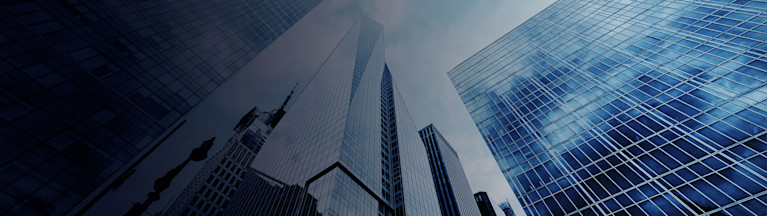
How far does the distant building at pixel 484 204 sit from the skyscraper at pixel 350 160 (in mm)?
73947

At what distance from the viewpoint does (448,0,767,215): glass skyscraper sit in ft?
97.4

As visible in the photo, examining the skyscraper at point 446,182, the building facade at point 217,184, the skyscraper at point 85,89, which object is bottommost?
the skyscraper at point 446,182

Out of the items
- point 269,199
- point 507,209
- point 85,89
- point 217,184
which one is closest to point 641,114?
point 85,89

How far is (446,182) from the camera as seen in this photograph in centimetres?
12838

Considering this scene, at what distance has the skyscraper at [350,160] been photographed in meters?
51.6

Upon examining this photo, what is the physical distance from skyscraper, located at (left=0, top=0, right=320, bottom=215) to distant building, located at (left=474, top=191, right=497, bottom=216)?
15005cm

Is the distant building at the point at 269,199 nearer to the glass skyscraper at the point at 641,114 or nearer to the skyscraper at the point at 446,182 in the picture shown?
the glass skyscraper at the point at 641,114

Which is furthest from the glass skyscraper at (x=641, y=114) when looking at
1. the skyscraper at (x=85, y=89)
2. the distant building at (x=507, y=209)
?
the distant building at (x=507, y=209)

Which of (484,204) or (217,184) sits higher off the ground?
(217,184)

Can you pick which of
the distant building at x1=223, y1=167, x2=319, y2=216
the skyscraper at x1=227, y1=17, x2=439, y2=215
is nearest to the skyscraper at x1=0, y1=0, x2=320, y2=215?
the distant building at x1=223, y1=167, x2=319, y2=216

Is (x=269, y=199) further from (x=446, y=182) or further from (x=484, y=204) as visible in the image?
(x=484, y=204)

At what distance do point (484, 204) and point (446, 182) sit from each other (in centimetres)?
4593

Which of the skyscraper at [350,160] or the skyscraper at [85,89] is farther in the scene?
the skyscraper at [350,160]

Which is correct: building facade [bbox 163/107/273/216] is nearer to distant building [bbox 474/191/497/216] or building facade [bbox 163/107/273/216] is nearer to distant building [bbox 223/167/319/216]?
distant building [bbox 223/167/319/216]
